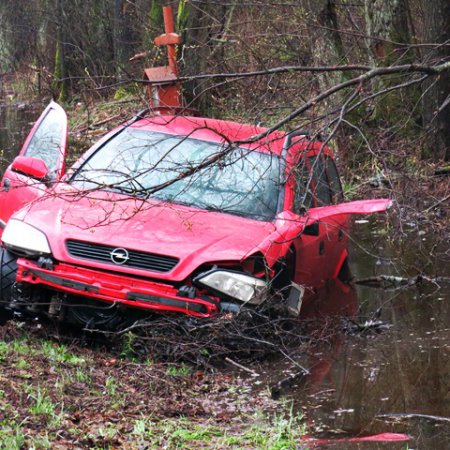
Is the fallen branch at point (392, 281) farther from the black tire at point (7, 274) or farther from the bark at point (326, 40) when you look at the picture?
the bark at point (326, 40)

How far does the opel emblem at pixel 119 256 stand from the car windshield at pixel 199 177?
80 centimetres

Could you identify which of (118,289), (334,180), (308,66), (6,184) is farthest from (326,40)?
(118,289)

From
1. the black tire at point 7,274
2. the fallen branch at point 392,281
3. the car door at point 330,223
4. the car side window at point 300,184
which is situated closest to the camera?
the black tire at point 7,274

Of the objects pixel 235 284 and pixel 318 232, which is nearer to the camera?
pixel 235 284

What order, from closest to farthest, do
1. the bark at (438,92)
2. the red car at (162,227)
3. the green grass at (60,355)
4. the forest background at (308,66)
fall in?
the green grass at (60,355) → the red car at (162,227) → the forest background at (308,66) → the bark at (438,92)

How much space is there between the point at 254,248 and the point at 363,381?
1245 mm

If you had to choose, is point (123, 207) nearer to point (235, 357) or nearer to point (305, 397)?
point (235, 357)

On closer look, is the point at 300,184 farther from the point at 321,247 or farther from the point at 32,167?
the point at 32,167

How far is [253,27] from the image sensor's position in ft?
63.3

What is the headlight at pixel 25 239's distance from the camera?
748cm

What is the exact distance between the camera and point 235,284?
7320 millimetres

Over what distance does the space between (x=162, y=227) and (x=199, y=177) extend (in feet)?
2.40

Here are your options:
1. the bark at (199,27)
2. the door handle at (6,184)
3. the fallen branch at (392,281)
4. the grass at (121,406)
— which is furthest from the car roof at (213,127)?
the bark at (199,27)

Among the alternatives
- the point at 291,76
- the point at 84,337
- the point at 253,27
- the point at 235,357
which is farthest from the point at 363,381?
the point at 253,27
